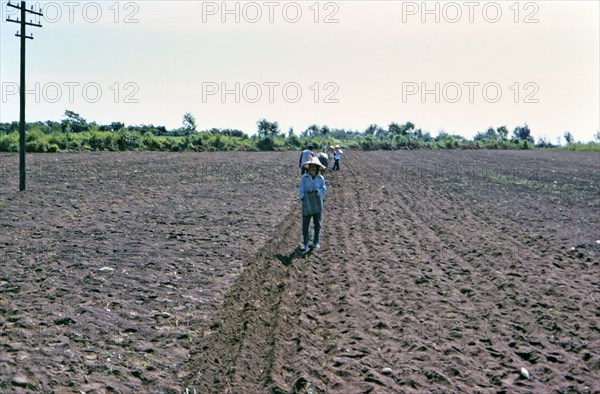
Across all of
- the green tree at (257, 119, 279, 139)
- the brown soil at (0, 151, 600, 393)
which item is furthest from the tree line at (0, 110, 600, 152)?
the brown soil at (0, 151, 600, 393)

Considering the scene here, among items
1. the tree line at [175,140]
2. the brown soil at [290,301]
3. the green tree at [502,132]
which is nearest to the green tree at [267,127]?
the tree line at [175,140]

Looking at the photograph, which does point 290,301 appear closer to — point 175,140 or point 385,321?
point 385,321

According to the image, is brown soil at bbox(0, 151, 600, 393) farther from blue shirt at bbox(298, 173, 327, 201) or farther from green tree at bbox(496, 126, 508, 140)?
green tree at bbox(496, 126, 508, 140)

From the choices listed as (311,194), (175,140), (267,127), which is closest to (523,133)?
(267,127)

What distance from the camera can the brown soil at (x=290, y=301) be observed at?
6.16 m

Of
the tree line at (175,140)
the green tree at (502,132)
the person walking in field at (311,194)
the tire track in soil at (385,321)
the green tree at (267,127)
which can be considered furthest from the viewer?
the green tree at (502,132)

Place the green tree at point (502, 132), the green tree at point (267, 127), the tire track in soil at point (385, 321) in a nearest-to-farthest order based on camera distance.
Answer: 1. the tire track in soil at point (385, 321)
2. the green tree at point (267, 127)
3. the green tree at point (502, 132)

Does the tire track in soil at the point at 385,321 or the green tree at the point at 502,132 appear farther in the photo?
the green tree at the point at 502,132

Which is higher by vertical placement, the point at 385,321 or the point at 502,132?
the point at 502,132

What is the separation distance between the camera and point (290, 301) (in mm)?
8672

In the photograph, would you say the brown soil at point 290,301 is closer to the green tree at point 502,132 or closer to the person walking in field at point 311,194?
the person walking in field at point 311,194

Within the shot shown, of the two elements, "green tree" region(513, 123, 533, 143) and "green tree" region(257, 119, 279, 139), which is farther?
"green tree" region(513, 123, 533, 143)

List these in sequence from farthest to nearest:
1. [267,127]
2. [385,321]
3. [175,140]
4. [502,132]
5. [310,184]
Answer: [502,132] → [267,127] → [175,140] → [310,184] → [385,321]

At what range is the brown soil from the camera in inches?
242
